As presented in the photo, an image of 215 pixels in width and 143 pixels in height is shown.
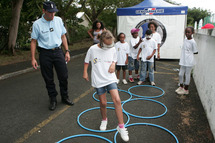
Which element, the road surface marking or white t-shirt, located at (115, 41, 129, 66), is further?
white t-shirt, located at (115, 41, 129, 66)

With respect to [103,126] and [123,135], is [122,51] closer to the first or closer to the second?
[103,126]

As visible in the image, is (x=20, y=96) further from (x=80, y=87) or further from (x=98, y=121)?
(x=98, y=121)

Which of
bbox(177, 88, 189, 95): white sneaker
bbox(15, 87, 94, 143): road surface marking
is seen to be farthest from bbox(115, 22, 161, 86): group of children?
bbox(15, 87, 94, 143): road surface marking

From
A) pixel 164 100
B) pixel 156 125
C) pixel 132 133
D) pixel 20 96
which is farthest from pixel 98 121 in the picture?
pixel 20 96

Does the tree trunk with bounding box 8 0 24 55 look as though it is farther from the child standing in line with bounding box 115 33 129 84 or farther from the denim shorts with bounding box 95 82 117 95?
the denim shorts with bounding box 95 82 117 95

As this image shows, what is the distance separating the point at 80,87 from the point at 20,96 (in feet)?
5.90

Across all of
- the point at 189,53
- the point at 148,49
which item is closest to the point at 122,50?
the point at 148,49

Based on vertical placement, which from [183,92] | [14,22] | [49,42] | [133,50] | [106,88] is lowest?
[183,92]

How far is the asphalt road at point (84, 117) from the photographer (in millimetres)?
3346

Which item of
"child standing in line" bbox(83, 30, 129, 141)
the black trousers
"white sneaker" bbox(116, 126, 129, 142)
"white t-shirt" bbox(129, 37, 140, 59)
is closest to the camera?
"white sneaker" bbox(116, 126, 129, 142)

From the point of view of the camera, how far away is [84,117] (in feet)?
13.3

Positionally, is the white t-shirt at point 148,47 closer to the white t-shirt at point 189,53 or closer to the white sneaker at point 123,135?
the white t-shirt at point 189,53

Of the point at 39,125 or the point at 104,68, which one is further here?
the point at 39,125

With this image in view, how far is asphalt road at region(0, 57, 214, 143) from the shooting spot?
335cm
